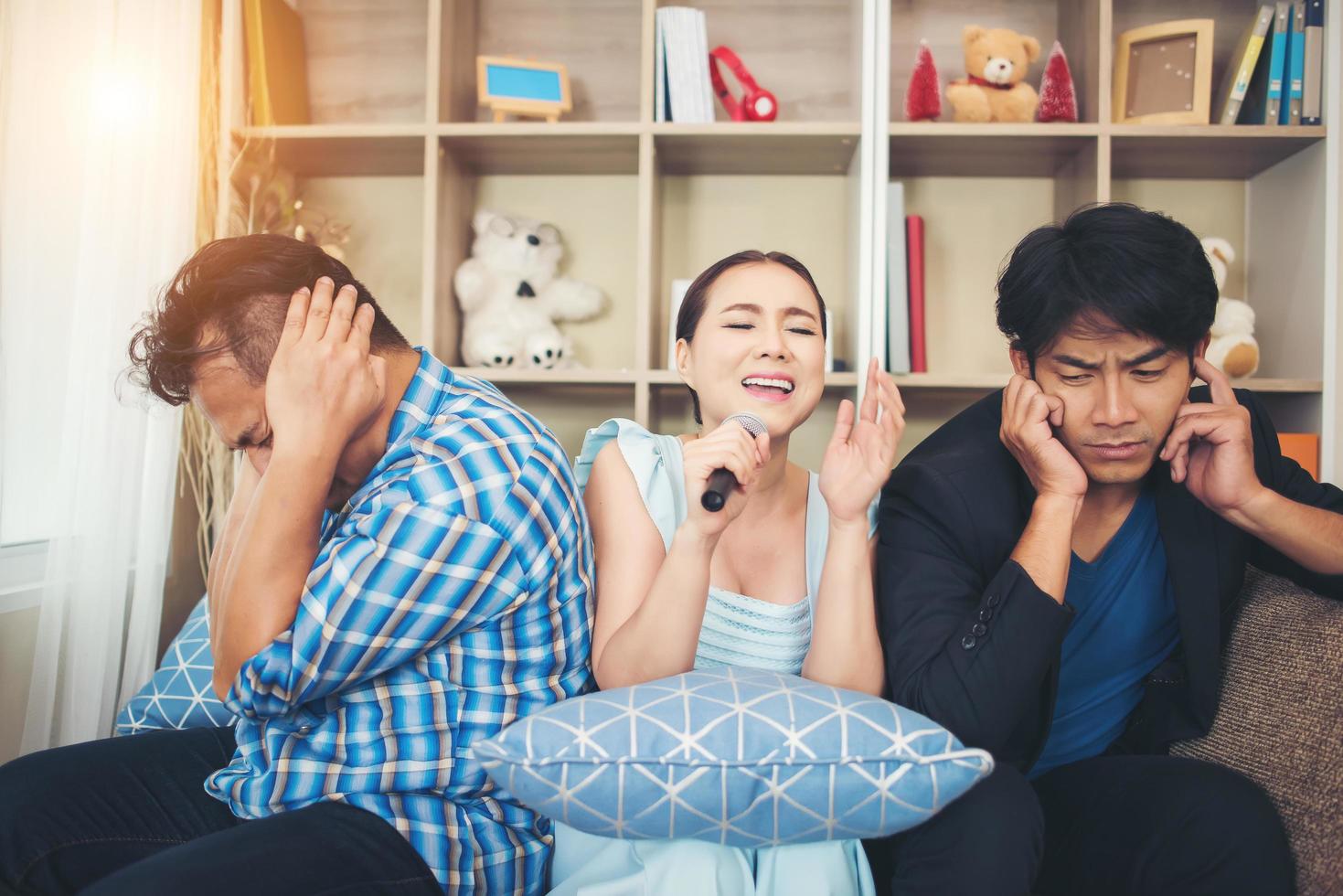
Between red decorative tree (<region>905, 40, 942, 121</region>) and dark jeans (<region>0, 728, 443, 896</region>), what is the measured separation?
1.88 metres

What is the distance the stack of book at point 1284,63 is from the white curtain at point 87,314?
89.2 inches

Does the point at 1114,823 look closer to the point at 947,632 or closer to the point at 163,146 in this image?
the point at 947,632

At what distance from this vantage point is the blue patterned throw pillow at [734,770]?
2.87ft

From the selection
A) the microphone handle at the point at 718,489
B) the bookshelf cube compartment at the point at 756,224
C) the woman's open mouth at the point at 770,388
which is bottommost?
the microphone handle at the point at 718,489

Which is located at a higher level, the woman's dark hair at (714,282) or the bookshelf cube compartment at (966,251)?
the bookshelf cube compartment at (966,251)

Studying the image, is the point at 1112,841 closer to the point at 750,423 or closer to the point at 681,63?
the point at 750,423

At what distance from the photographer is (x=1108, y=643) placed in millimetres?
1283

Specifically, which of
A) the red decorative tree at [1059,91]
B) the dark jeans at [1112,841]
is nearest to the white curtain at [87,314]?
the dark jeans at [1112,841]

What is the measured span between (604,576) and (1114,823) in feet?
2.15

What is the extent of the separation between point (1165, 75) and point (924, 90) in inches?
21.3

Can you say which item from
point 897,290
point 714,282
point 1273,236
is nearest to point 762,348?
point 714,282

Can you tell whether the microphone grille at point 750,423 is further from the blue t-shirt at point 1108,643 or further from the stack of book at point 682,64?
the stack of book at point 682,64

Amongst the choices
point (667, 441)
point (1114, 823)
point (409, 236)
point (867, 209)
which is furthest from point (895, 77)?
point (1114, 823)

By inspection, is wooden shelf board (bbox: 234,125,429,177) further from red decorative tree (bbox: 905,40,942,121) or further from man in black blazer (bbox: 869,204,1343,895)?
man in black blazer (bbox: 869,204,1343,895)
